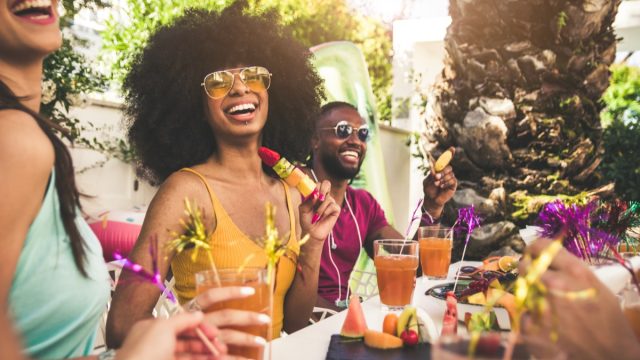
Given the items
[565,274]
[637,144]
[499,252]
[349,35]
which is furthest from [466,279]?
[349,35]

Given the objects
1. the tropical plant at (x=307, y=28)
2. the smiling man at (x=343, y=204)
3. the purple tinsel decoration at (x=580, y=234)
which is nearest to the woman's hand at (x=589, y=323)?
the purple tinsel decoration at (x=580, y=234)

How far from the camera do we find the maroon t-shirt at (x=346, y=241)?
3.59 metres

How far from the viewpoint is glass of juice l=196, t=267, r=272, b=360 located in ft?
3.92

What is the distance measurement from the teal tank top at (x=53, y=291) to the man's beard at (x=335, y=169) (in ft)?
8.97

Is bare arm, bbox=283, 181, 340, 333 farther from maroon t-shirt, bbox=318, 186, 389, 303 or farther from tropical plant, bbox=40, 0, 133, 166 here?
tropical plant, bbox=40, 0, 133, 166

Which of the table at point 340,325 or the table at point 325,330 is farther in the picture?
the table at point 325,330

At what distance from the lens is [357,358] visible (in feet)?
4.64

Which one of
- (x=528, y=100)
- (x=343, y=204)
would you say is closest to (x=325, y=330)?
(x=343, y=204)

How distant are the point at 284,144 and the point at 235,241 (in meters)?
1.03

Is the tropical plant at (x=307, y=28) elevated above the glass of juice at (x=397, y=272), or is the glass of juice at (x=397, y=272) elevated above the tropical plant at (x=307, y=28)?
the tropical plant at (x=307, y=28)

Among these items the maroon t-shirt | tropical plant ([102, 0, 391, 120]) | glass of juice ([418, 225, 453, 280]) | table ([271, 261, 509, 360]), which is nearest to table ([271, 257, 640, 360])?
table ([271, 261, 509, 360])

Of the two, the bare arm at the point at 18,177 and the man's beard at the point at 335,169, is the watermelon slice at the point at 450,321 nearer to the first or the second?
the bare arm at the point at 18,177

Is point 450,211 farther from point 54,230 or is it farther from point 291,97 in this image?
point 54,230

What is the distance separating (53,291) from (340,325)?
89cm
